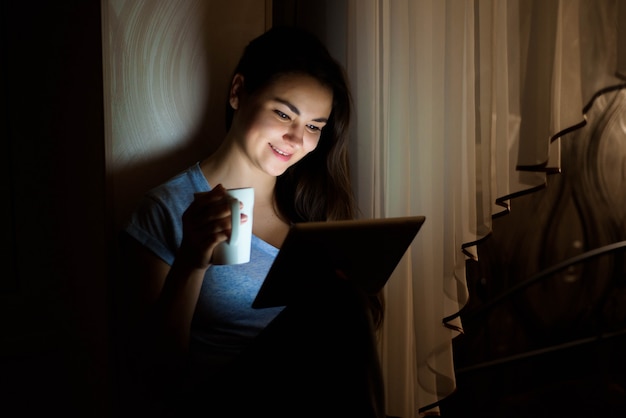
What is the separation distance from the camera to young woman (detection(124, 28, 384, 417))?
82cm

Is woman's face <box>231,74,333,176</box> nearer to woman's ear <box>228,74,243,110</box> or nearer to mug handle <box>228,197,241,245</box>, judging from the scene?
woman's ear <box>228,74,243,110</box>

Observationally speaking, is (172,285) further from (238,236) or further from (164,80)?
(164,80)

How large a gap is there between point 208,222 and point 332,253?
0.67 ft

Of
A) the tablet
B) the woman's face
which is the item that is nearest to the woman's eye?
the woman's face

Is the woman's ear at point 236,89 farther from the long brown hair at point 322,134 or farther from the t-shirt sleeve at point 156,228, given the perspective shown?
the t-shirt sleeve at point 156,228

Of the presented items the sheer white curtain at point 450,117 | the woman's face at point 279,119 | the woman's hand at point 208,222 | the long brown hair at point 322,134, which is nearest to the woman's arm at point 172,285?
the woman's hand at point 208,222

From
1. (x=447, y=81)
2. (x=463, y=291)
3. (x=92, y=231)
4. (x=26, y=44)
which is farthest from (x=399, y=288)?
(x=26, y=44)

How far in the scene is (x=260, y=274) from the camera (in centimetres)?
108

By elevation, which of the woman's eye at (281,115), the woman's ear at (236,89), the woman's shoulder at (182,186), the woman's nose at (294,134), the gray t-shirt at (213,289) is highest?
the woman's ear at (236,89)

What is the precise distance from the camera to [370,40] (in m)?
1.24

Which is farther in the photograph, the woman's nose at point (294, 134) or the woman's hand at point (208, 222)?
the woman's nose at point (294, 134)

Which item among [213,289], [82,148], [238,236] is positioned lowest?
[213,289]

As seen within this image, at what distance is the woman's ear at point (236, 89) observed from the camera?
1.10 m

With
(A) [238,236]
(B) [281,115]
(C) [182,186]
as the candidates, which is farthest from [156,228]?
(B) [281,115]
